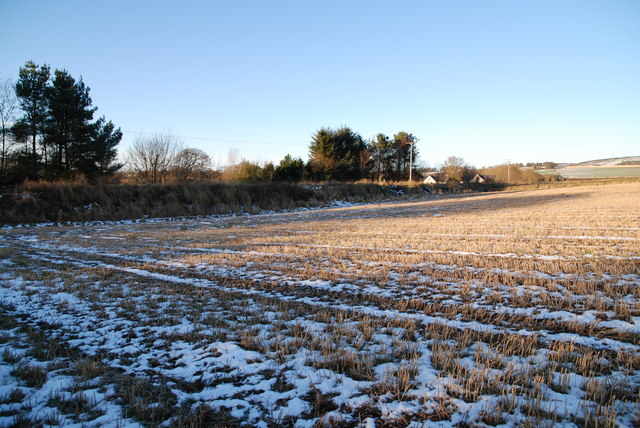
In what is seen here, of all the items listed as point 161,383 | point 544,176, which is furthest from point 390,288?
point 544,176

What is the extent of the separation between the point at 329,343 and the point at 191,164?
45.0 meters

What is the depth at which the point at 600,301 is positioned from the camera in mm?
4328

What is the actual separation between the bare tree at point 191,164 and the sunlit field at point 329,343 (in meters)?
34.0

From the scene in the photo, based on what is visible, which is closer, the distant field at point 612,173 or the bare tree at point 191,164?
the bare tree at point 191,164

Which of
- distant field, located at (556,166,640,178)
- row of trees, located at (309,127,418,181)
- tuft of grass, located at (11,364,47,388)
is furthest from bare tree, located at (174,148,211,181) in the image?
distant field, located at (556,166,640,178)

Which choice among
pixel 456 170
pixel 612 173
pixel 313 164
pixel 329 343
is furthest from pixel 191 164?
pixel 612 173

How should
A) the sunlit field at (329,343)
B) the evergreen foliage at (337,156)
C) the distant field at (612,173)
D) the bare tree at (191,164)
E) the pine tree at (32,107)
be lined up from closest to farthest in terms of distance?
the sunlit field at (329,343) < the pine tree at (32,107) < the bare tree at (191,164) < the evergreen foliage at (337,156) < the distant field at (612,173)

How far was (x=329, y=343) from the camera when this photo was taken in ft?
11.0

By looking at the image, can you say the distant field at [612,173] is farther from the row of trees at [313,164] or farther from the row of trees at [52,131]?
the row of trees at [52,131]

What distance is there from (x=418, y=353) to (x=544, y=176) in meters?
91.9

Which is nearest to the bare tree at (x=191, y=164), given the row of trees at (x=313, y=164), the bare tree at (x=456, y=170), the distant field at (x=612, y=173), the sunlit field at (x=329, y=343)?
the row of trees at (x=313, y=164)

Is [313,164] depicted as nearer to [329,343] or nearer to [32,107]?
[32,107]

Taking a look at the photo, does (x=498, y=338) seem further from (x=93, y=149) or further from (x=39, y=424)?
(x=93, y=149)

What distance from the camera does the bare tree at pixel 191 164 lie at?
3912 cm
